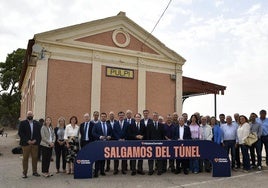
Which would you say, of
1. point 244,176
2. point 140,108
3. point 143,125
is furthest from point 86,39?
point 244,176

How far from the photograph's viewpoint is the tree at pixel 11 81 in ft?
130

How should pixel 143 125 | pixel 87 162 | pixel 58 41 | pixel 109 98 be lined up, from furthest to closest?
pixel 109 98 → pixel 58 41 → pixel 143 125 → pixel 87 162

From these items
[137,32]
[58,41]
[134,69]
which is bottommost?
[134,69]

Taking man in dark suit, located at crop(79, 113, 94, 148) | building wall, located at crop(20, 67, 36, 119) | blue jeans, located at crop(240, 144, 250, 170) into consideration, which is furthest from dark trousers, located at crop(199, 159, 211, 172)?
building wall, located at crop(20, 67, 36, 119)

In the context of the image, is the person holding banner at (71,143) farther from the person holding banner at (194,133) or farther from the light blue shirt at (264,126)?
the light blue shirt at (264,126)

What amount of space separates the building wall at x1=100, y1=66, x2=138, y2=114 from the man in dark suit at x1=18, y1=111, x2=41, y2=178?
6.59 metres

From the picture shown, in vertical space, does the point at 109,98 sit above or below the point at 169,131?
above

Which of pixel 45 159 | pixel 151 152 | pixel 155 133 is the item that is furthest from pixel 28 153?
pixel 155 133

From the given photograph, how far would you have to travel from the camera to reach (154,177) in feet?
24.8

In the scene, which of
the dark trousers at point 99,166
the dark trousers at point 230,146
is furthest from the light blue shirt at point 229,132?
the dark trousers at point 99,166

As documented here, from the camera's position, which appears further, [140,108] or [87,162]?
[140,108]

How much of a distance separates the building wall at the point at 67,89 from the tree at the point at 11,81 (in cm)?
2852

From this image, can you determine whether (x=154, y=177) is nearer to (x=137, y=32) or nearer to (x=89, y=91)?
(x=89, y=91)

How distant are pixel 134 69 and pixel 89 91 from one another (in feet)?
9.38
